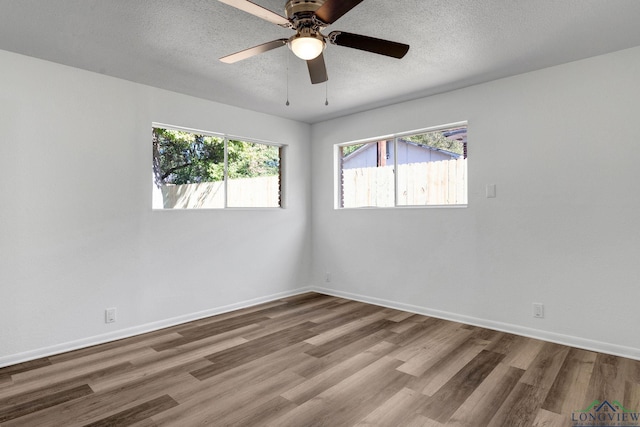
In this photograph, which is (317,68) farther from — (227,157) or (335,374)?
(227,157)

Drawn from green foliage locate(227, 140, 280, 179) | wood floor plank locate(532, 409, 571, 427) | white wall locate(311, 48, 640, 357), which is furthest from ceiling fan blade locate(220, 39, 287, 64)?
wood floor plank locate(532, 409, 571, 427)

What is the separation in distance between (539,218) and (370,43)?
2.32m

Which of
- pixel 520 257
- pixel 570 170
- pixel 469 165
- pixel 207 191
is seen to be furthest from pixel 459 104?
pixel 207 191

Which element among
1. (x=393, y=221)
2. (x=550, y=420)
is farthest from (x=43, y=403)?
(x=393, y=221)

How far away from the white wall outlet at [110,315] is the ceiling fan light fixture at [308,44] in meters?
2.86

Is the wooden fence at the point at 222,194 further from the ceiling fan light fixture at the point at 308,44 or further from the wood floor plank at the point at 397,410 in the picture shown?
the wood floor plank at the point at 397,410

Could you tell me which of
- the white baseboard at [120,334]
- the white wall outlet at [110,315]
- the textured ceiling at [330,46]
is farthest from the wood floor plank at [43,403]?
the textured ceiling at [330,46]

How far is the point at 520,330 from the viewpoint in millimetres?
3254

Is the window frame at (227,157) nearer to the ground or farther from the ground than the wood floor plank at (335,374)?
farther from the ground

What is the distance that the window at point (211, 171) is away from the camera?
367 cm

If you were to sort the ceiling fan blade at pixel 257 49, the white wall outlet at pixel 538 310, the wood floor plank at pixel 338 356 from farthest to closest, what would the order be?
the white wall outlet at pixel 538 310
the wood floor plank at pixel 338 356
the ceiling fan blade at pixel 257 49

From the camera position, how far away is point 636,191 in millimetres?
2723

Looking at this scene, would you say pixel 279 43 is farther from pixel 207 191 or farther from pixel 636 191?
pixel 636 191

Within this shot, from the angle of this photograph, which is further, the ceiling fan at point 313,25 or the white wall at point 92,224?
the white wall at point 92,224
